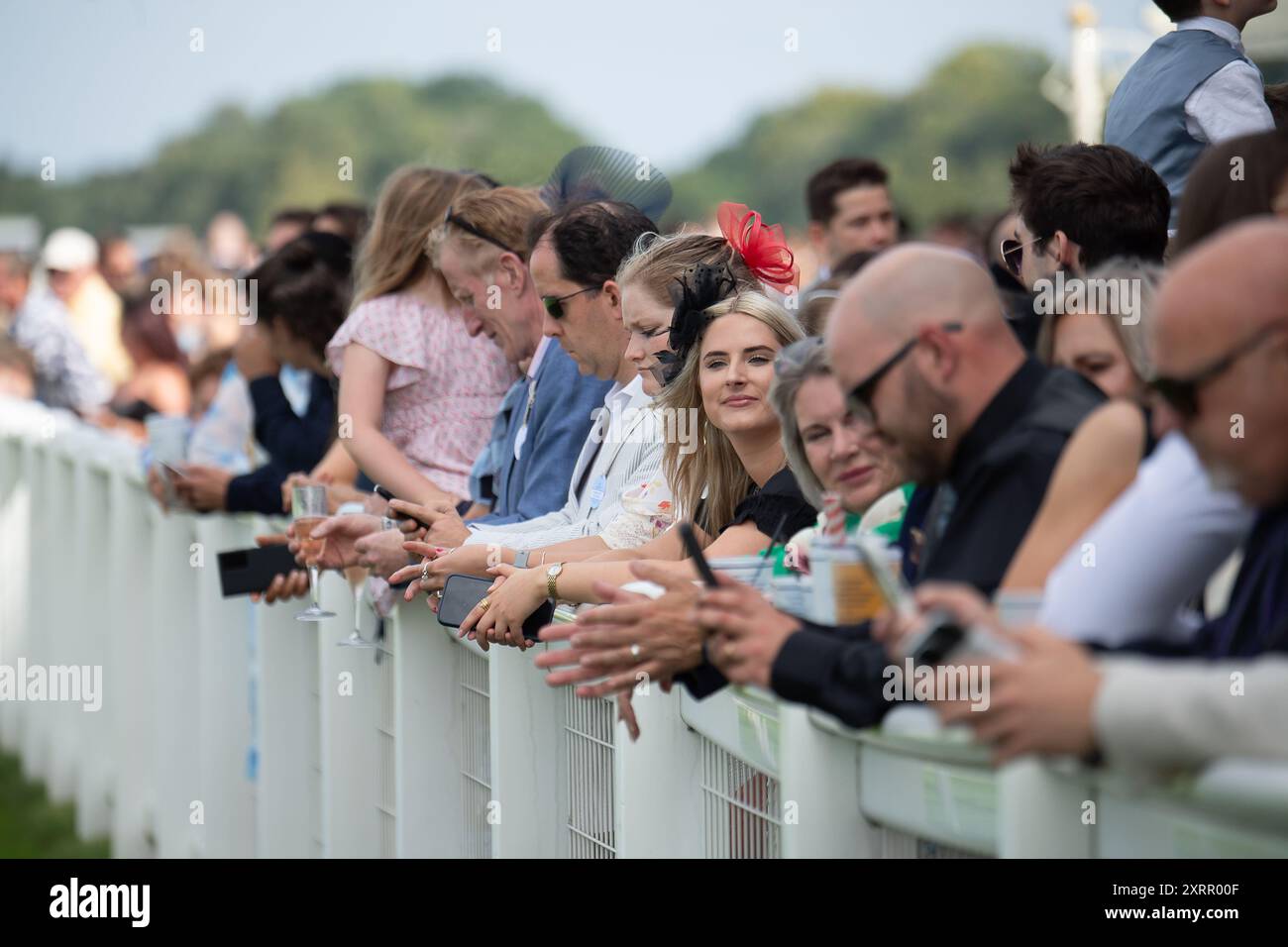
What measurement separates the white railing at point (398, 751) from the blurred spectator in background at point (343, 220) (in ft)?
4.50

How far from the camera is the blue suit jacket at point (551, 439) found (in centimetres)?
530

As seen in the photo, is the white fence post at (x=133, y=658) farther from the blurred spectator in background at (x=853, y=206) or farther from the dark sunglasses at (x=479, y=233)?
the blurred spectator in background at (x=853, y=206)

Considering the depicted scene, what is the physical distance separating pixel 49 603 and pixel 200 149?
253 feet

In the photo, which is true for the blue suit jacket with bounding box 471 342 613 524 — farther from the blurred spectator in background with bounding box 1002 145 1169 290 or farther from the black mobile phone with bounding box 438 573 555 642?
the blurred spectator in background with bounding box 1002 145 1169 290

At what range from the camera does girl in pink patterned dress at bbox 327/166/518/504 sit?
6289mm

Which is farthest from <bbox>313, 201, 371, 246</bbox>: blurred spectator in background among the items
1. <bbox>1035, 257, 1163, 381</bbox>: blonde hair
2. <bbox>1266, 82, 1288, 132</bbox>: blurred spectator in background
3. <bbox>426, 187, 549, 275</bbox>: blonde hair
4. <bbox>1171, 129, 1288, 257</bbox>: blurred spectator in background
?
<bbox>1171, 129, 1288, 257</bbox>: blurred spectator in background

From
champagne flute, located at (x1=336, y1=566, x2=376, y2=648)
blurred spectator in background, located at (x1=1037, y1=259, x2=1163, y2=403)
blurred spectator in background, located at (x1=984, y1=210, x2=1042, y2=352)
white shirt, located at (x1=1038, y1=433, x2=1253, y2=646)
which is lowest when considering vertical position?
champagne flute, located at (x1=336, y1=566, x2=376, y2=648)

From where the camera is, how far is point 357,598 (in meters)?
5.77

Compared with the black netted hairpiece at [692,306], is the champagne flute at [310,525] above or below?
below

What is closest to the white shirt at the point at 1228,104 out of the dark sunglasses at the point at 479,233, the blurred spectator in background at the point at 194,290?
the dark sunglasses at the point at 479,233

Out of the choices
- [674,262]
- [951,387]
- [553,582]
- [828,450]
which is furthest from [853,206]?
[951,387]

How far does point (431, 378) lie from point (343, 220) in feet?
6.46

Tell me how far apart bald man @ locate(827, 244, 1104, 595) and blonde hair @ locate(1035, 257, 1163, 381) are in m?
0.35
